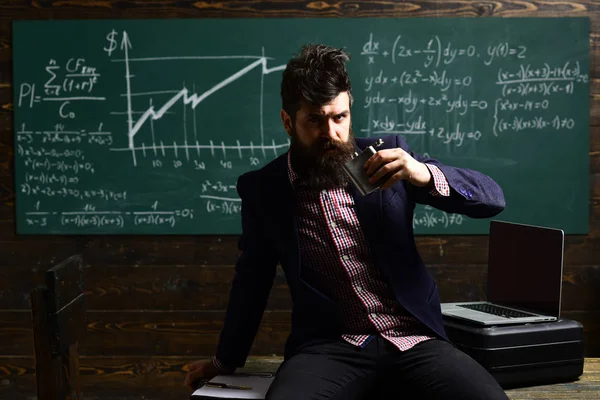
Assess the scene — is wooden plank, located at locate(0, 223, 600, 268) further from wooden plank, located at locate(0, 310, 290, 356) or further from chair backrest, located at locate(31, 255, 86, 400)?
chair backrest, located at locate(31, 255, 86, 400)

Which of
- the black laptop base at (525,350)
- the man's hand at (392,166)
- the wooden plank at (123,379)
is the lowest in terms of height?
the wooden plank at (123,379)

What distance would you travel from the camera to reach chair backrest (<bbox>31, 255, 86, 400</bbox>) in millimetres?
1525

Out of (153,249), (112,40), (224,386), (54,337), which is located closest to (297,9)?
(112,40)

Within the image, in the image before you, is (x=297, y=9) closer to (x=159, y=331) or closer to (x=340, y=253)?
(x=159, y=331)

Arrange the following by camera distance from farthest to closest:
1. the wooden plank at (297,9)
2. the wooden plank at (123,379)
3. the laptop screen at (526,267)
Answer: the wooden plank at (123,379)
the wooden plank at (297,9)
the laptop screen at (526,267)

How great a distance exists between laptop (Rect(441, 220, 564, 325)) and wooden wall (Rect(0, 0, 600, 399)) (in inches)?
44.3

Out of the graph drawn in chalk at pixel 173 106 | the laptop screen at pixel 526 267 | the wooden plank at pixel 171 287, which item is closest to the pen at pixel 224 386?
the laptop screen at pixel 526 267

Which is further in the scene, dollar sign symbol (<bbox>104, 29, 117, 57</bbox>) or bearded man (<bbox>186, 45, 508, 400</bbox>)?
dollar sign symbol (<bbox>104, 29, 117, 57</bbox>)

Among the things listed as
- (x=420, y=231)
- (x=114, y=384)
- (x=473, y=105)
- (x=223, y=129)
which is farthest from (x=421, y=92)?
(x=114, y=384)

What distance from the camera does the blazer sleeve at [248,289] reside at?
195 cm

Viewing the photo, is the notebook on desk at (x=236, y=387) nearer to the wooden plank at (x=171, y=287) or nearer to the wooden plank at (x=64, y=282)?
the wooden plank at (x=64, y=282)

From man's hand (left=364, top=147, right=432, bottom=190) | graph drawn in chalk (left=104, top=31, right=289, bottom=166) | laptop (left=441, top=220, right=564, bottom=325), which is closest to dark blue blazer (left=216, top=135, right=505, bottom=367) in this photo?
man's hand (left=364, top=147, right=432, bottom=190)

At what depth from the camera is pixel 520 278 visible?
6.91 ft

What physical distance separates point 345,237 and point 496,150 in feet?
5.46
